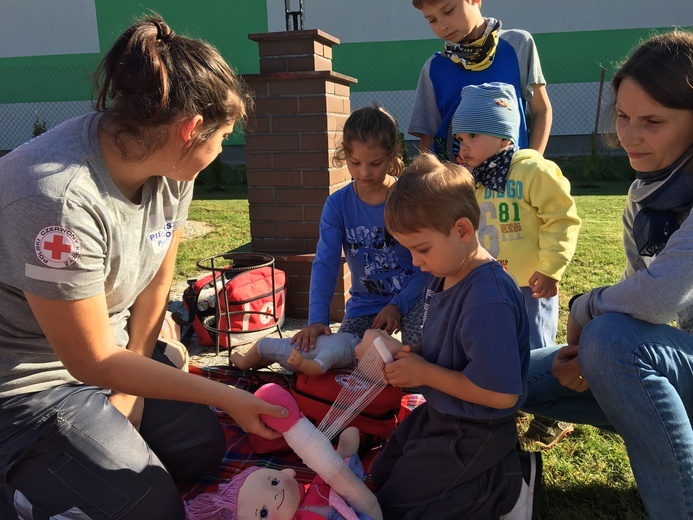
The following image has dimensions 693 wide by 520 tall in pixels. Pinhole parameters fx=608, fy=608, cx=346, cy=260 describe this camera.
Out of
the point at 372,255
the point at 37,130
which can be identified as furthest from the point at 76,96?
the point at 372,255

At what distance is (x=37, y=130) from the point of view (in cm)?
1170

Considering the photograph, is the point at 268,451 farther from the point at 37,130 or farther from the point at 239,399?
the point at 37,130

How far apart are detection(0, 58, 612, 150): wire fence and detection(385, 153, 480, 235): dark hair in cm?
1240

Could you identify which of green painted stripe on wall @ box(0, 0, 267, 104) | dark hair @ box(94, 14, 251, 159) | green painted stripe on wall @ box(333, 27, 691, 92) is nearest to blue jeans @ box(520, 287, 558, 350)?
dark hair @ box(94, 14, 251, 159)

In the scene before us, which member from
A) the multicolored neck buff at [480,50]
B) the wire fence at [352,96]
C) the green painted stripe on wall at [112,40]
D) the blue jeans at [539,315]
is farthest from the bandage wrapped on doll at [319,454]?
the green painted stripe on wall at [112,40]

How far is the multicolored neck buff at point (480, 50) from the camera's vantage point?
9.27 ft

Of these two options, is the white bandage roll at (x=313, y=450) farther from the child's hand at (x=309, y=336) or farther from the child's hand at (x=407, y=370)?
the child's hand at (x=309, y=336)

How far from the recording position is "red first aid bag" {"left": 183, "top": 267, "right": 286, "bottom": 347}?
142 inches

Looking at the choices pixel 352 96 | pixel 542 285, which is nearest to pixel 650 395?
pixel 542 285

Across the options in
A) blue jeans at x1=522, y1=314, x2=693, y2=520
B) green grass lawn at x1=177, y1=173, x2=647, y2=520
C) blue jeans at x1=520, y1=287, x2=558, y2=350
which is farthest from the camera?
blue jeans at x1=520, y1=287, x2=558, y2=350

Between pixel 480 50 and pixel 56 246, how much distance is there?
6.83 feet

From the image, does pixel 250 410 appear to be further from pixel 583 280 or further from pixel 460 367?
pixel 583 280

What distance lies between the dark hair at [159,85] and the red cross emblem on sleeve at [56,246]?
0.32 metres

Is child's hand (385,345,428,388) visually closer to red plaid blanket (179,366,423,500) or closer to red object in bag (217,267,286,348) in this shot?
red plaid blanket (179,366,423,500)
